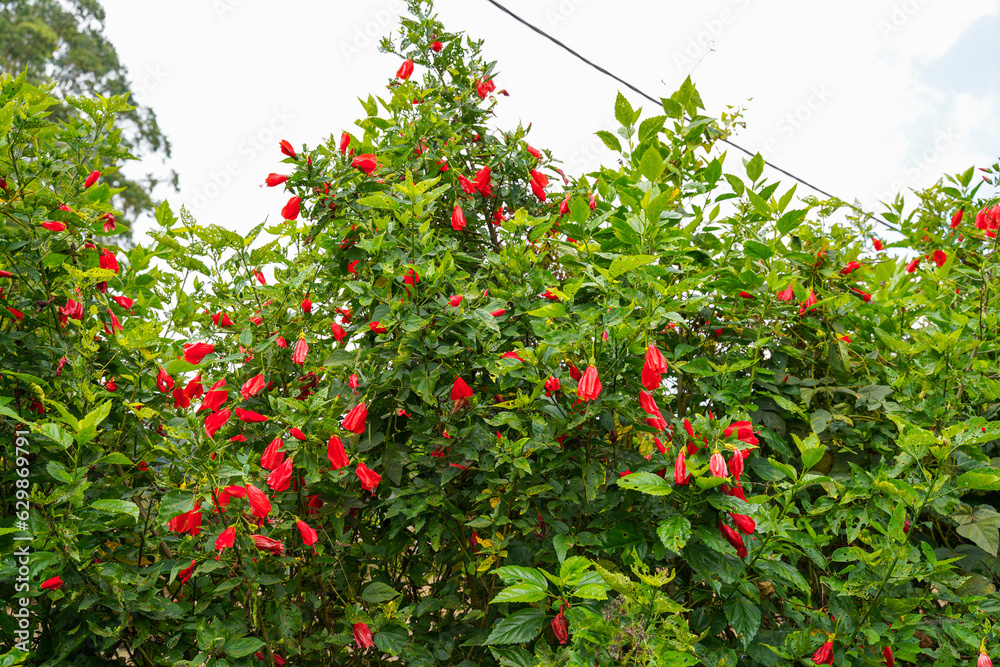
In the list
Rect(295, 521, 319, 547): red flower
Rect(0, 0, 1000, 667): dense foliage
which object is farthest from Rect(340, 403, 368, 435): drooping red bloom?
Rect(295, 521, 319, 547): red flower

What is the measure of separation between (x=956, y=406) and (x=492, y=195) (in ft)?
4.94

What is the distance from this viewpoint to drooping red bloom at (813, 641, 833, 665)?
1.42m

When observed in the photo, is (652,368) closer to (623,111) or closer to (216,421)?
(623,111)

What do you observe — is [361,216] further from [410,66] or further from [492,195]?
[410,66]

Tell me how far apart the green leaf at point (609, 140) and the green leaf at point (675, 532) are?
1155 millimetres

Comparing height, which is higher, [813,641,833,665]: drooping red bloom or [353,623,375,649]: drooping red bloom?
[813,641,833,665]: drooping red bloom

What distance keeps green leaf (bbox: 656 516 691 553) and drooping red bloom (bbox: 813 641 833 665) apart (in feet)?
1.71

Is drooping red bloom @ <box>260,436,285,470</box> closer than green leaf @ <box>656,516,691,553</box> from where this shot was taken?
No

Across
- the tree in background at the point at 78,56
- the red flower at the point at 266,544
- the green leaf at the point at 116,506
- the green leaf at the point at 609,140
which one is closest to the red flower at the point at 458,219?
the green leaf at the point at 609,140

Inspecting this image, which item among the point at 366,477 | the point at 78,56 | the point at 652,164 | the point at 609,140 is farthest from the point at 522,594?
the point at 78,56

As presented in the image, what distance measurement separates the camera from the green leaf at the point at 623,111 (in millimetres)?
1837

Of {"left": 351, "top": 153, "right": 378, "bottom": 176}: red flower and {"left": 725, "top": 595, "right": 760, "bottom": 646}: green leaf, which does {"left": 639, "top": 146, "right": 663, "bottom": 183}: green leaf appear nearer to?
{"left": 351, "top": 153, "right": 378, "bottom": 176}: red flower

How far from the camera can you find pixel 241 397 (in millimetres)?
1651

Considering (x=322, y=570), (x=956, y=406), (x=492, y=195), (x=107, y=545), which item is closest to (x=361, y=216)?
(x=492, y=195)
